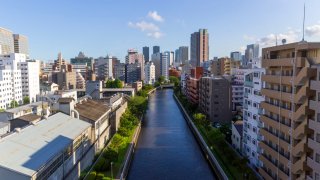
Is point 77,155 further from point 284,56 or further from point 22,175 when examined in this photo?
point 284,56

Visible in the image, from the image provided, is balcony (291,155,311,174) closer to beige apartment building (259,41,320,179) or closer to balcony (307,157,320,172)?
beige apartment building (259,41,320,179)

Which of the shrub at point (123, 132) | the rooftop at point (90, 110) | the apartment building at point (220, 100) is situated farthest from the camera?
the apartment building at point (220, 100)

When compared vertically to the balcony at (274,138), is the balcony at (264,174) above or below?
below

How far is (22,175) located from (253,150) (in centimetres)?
1374

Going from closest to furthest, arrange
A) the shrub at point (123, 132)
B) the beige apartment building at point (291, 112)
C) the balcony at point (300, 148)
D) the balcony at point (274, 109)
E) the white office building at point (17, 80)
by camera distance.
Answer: the beige apartment building at point (291, 112) < the balcony at point (300, 148) < the balcony at point (274, 109) < the shrub at point (123, 132) < the white office building at point (17, 80)

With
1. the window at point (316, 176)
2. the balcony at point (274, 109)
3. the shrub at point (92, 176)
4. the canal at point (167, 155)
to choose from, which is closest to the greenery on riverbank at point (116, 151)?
the shrub at point (92, 176)

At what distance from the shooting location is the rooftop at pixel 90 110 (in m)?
23.5

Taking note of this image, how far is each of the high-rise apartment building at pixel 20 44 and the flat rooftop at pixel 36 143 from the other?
9985 centimetres

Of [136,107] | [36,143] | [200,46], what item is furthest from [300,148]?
[200,46]

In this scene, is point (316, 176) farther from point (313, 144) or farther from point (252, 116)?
point (252, 116)

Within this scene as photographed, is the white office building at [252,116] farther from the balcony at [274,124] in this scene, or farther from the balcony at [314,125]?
the balcony at [314,125]

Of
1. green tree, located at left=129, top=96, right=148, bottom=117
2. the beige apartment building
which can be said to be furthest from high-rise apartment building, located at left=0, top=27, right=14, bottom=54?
the beige apartment building

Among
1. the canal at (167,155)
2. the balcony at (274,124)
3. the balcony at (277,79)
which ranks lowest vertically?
the canal at (167,155)

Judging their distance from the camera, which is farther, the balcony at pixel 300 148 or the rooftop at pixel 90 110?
the rooftop at pixel 90 110
